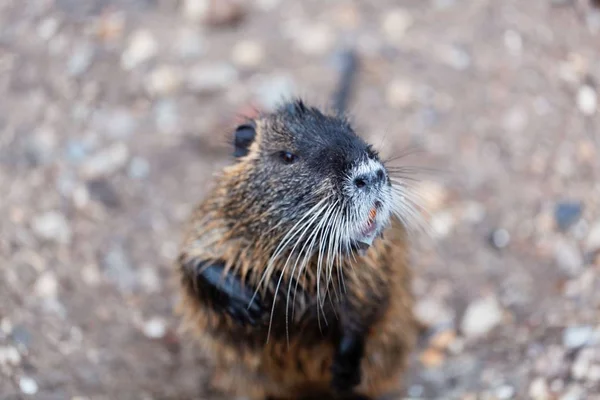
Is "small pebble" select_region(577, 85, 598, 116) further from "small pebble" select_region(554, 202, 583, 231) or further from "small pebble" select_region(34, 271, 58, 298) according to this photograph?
"small pebble" select_region(34, 271, 58, 298)

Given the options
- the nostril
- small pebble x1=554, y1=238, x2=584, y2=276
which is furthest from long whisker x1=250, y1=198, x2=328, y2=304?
small pebble x1=554, y1=238, x2=584, y2=276

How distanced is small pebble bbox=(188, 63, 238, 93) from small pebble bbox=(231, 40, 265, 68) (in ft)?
0.24

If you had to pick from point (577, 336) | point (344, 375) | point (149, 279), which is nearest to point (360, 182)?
point (344, 375)

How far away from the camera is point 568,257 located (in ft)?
12.9

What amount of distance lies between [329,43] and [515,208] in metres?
1.51

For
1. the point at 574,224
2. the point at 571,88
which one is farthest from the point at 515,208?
the point at 571,88

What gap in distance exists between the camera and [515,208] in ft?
13.8

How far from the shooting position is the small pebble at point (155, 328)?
3.69 meters

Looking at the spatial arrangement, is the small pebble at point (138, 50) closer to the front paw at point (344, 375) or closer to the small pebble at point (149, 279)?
the small pebble at point (149, 279)

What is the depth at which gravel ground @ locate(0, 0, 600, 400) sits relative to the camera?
11.4ft

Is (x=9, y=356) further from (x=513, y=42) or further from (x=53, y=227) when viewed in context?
(x=513, y=42)

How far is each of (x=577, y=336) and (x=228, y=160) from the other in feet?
5.79

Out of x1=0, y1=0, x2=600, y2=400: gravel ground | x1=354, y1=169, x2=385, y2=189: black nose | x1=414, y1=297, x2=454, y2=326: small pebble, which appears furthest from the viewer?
x1=414, y1=297, x2=454, y2=326: small pebble

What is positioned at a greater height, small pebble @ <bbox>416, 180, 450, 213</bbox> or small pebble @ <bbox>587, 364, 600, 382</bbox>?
small pebble @ <bbox>416, 180, 450, 213</bbox>
